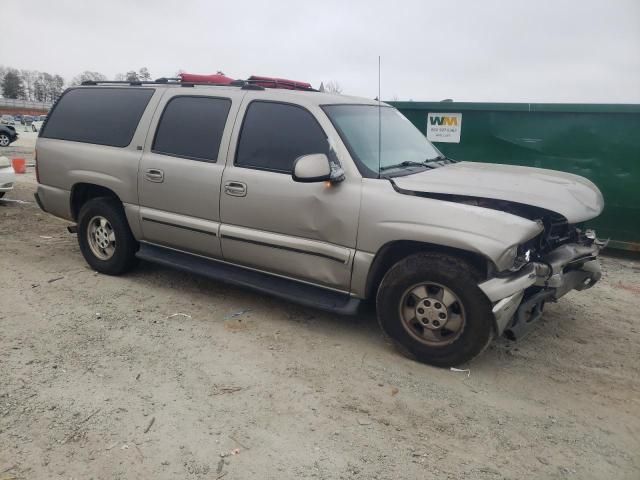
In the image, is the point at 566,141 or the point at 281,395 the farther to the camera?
the point at 566,141

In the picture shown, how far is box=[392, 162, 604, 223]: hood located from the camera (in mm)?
3395

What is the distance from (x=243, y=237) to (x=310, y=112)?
44.2 inches

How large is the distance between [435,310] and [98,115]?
3.80 meters

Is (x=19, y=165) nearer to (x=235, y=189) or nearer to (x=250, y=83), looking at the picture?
(x=250, y=83)

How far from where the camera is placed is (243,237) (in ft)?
14.0

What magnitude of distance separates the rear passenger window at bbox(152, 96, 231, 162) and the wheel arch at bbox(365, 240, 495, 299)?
1663mm

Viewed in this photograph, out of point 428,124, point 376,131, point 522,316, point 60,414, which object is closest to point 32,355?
point 60,414

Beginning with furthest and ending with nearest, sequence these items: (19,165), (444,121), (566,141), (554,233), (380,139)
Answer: (19,165)
(444,121)
(566,141)
(380,139)
(554,233)

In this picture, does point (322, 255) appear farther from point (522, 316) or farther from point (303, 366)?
point (522, 316)

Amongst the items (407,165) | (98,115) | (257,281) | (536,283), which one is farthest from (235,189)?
(536,283)

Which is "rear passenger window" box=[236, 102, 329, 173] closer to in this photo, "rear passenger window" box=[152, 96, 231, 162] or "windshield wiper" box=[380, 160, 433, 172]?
"rear passenger window" box=[152, 96, 231, 162]

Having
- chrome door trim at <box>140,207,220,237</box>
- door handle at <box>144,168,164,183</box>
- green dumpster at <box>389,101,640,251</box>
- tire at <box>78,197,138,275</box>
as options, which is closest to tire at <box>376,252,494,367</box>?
chrome door trim at <box>140,207,220,237</box>

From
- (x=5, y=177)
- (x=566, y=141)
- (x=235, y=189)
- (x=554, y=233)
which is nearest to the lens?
(x=554, y=233)

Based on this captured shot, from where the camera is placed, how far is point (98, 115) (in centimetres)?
523
